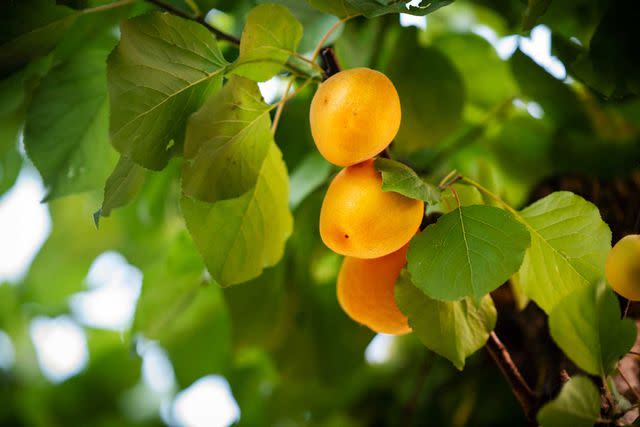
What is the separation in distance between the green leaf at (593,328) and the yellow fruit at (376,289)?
5.6 inches

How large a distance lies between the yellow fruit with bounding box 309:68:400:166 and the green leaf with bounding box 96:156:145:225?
17 cm

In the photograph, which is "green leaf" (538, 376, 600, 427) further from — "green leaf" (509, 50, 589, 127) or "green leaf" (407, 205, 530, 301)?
"green leaf" (509, 50, 589, 127)

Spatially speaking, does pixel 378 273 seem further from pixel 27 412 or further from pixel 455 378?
pixel 27 412

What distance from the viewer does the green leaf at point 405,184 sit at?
1.40 ft

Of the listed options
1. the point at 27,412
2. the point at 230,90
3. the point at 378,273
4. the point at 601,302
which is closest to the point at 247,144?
the point at 230,90

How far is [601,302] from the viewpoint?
41 centimetres

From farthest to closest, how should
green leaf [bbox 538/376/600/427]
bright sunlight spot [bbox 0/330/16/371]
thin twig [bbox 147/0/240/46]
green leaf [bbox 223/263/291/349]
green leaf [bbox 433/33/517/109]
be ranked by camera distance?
bright sunlight spot [bbox 0/330/16/371] → green leaf [bbox 433/33/517/109] → green leaf [bbox 223/263/291/349] → thin twig [bbox 147/0/240/46] → green leaf [bbox 538/376/600/427]

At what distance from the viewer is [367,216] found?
445 millimetres

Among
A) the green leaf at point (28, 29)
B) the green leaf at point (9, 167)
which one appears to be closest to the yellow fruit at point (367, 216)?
the green leaf at point (28, 29)

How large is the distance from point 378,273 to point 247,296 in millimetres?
374

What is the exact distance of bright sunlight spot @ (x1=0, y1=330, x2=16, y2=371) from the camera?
1681mm

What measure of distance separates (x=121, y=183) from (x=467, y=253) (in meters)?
0.29

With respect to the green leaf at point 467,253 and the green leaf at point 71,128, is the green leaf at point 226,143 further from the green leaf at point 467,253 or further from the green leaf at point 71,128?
the green leaf at point 71,128

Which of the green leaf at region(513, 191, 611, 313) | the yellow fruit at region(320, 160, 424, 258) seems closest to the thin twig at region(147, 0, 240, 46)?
the yellow fruit at region(320, 160, 424, 258)
